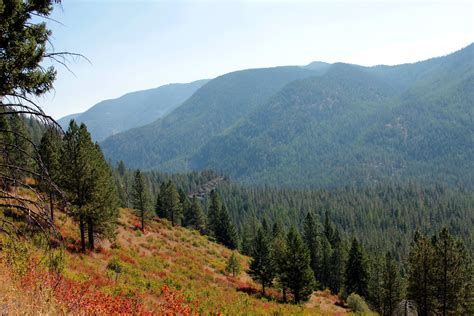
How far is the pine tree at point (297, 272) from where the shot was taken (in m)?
43.1

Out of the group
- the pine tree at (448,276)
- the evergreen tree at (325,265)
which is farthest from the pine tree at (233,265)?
the evergreen tree at (325,265)

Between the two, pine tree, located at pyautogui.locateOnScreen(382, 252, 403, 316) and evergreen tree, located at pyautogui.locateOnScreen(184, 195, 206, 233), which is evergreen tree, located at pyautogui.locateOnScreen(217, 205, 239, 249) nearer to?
evergreen tree, located at pyautogui.locateOnScreen(184, 195, 206, 233)

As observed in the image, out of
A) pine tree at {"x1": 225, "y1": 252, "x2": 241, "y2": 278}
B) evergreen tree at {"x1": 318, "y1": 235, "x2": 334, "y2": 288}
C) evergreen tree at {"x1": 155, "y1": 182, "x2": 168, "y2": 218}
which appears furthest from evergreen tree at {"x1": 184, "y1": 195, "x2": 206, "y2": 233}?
pine tree at {"x1": 225, "y1": 252, "x2": 241, "y2": 278}

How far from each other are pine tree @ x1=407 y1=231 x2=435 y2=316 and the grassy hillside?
380 inches

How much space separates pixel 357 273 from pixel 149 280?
43803mm

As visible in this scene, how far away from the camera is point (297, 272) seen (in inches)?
1700

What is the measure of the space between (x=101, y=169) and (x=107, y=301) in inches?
1019

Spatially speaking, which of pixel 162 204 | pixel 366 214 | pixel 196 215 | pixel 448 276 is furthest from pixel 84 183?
pixel 366 214

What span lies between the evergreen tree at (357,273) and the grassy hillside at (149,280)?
6.92 meters

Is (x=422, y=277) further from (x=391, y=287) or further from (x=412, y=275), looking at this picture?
(x=391, y=287)

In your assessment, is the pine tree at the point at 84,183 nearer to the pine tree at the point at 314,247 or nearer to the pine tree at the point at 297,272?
the pine tree at the point at 297,272

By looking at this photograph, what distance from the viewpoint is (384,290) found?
47812 millimetres

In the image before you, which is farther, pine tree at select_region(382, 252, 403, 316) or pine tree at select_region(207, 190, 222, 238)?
pine tree at select_region(207, 190, 222, 238)

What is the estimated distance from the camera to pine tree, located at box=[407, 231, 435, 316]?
4044 centimetres
